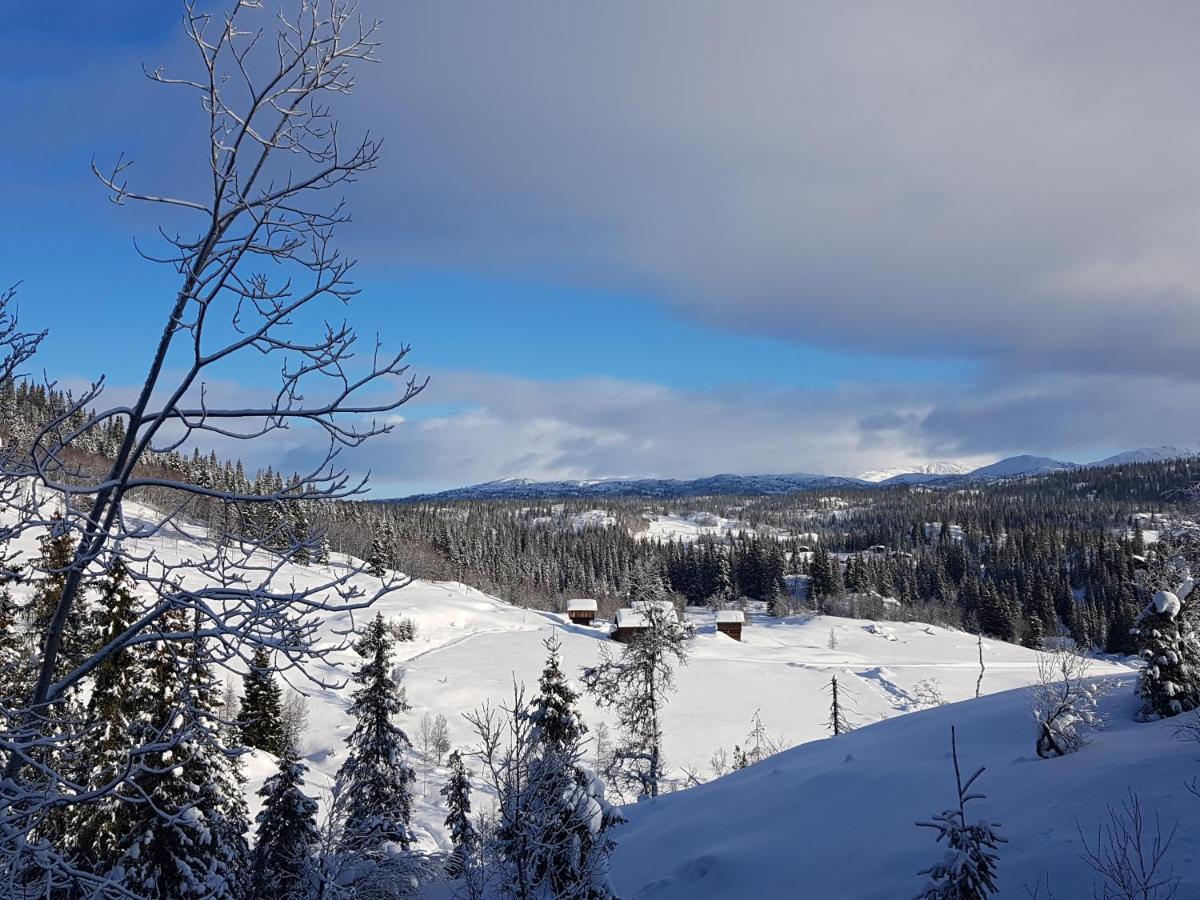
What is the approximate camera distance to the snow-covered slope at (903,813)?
1112 centimetres

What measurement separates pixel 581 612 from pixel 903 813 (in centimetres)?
8471

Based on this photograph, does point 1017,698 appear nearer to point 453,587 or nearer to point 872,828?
point 872,828

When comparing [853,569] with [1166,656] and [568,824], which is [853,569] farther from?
[568,824]

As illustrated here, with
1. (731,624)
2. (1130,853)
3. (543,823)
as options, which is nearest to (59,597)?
(543,823)

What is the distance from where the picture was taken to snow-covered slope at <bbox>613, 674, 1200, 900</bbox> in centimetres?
1112

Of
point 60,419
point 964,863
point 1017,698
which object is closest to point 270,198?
point 60,419

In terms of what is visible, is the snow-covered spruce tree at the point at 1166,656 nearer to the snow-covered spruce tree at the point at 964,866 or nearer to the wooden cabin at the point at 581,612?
the snow-covered spruce tree at the point at 964,866

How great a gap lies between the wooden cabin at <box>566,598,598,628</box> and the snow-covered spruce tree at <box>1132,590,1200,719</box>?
82929 millimetres

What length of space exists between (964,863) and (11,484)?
10219 mm

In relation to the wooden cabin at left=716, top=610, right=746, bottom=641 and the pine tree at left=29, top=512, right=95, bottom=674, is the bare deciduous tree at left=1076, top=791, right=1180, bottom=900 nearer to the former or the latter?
the pine tree at left=29, top=512, right=95, bottom=674

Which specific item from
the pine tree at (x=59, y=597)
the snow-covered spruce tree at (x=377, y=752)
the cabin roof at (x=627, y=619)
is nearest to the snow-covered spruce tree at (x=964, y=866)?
the pine tree at (x=59, y=597)

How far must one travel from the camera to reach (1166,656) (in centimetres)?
1727

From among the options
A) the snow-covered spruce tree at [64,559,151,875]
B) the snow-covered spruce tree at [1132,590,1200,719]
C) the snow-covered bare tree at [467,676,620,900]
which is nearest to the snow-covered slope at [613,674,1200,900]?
the snow-covered spruce tree at [1132,590,1200,719]

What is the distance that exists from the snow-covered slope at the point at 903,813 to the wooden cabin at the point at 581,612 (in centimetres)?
7590
